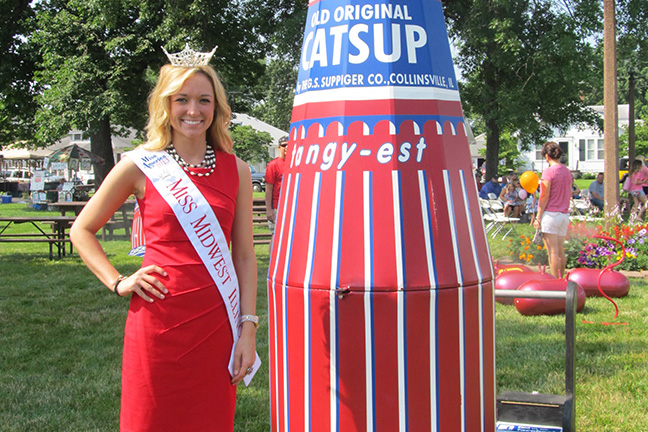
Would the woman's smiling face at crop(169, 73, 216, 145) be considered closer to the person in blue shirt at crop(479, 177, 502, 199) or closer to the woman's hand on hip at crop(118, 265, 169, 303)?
the woman's hand on hip at crop(118, 265, 169, 303)

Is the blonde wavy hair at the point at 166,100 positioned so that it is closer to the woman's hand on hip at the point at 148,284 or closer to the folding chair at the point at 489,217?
the woman's hand on hip at the point at 148,284

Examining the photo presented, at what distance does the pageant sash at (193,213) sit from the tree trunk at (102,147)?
21.8 m

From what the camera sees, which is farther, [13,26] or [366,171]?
[13,26]

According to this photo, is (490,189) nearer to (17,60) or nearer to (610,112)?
(610,112)

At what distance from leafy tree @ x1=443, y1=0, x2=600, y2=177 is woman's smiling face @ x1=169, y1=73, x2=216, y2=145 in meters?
18.5

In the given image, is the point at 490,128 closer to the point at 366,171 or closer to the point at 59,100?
the point at 59,100

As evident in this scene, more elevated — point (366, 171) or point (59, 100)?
point (59, 100)

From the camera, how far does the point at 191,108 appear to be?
2.43m

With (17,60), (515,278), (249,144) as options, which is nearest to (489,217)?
(515,278)

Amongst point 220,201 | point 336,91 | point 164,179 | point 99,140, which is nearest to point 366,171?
point 336,91

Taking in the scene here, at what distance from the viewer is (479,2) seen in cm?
2022

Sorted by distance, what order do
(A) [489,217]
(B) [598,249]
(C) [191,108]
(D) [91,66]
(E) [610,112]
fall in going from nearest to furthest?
(C) [191,108]
(B) [598,249]
(E) [610,112]
(A) [489,217]
(D) [91,66]

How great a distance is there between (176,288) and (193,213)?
272 millimetres

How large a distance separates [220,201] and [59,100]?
21055mm
